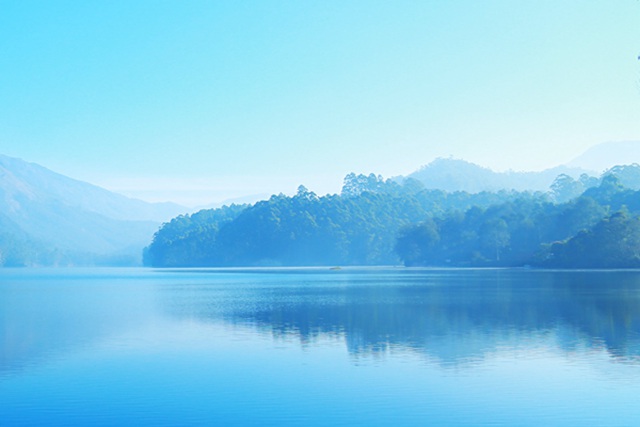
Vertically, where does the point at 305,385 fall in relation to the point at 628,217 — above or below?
below

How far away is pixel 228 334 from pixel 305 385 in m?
12.2

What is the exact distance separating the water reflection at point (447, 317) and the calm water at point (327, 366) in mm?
140

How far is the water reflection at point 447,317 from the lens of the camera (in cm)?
2720

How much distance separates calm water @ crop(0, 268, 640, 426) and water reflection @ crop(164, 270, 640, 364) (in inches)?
5.5

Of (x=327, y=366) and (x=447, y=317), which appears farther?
(x=447, y=317)

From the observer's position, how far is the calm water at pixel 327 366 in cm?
1689

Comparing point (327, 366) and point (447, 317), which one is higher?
point (447, 317)

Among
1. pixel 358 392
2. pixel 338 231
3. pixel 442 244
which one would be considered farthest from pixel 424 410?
pixel 338 231

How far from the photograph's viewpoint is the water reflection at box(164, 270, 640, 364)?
27.2 meters

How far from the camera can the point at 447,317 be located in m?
36.7

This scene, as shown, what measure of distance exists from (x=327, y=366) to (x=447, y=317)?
14.9m

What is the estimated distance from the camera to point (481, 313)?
38688 millimetres

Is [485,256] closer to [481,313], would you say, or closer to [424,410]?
[481,313]

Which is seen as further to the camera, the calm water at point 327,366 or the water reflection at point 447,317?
the water reflection at point 447,317
